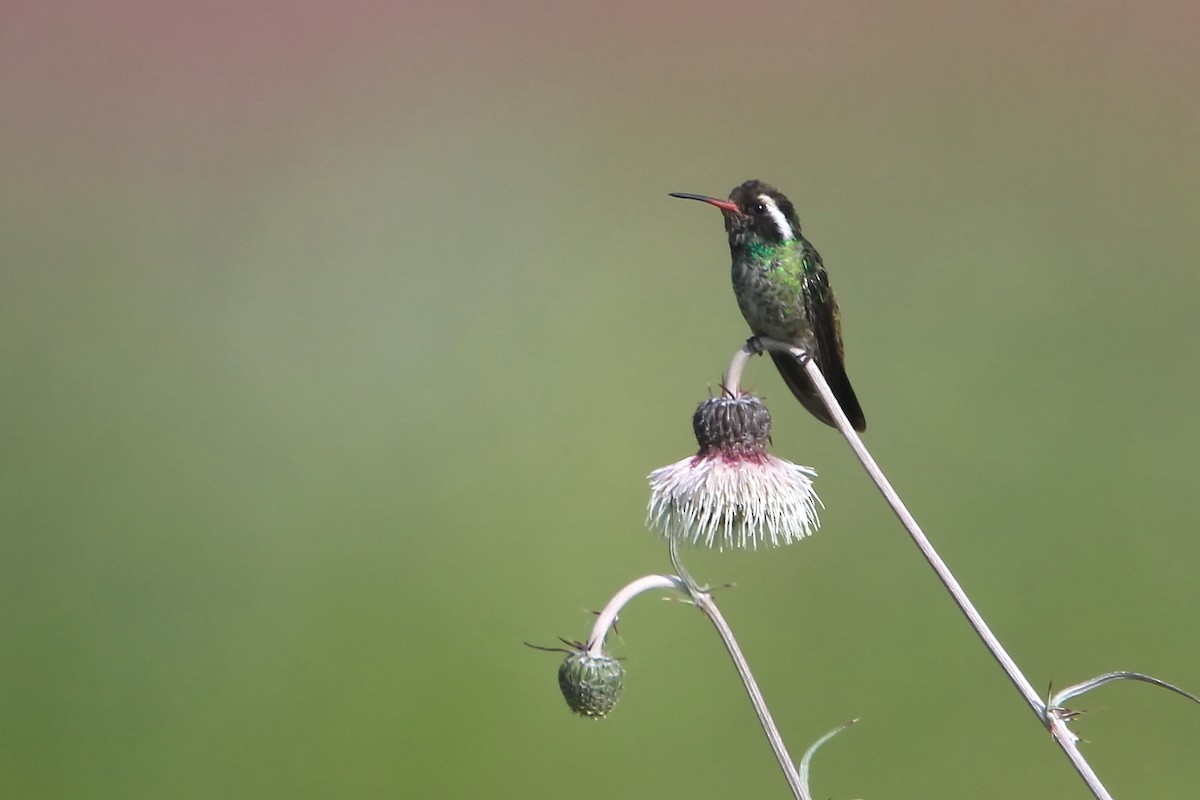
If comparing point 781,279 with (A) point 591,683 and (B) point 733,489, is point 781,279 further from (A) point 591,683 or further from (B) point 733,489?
(A) point 591,683

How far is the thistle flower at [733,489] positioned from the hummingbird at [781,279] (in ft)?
1.11

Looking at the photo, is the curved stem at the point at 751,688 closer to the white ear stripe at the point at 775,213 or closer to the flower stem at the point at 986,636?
the flower stem at the point at 986,636

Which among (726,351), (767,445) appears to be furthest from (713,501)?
(726,351)

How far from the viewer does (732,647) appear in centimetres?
156

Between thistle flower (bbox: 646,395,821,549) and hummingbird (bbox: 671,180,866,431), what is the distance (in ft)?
1.11

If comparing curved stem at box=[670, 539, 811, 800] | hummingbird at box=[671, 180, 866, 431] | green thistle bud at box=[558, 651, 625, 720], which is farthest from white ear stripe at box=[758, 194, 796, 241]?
green thistle bud at box=[558, 651, 625, 720]

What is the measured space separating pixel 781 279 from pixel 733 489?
0.58 m

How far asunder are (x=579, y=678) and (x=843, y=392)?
101 centimetres

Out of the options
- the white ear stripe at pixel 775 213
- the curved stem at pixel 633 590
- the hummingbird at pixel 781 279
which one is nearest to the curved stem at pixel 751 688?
the curved stem at pixel 633 590

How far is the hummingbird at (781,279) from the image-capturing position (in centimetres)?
222

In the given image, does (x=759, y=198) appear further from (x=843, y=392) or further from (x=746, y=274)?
(x=843, y=392)

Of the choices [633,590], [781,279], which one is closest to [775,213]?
[781,279]

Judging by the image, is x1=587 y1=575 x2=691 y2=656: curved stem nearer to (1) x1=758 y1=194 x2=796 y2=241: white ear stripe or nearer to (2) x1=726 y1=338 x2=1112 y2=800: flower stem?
(2) x1=726 y1=338 x2=1112 y2=800: flower stem

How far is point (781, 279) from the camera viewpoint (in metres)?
2.24
